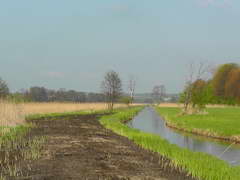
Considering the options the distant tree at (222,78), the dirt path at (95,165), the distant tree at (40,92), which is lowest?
the dirt path at (95,165)

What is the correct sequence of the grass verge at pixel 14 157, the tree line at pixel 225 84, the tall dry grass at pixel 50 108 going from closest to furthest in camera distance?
1. the grass verge at pixel 14 157
2. the tall dry grass at pixel 50 108
3. the tree line at pixel 225 84

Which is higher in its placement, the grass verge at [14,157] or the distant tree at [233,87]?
the distant tree at [233,87]

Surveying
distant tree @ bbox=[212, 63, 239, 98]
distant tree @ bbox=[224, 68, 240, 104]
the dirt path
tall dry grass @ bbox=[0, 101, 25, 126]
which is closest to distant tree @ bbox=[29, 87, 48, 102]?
distant tree @ bbox=[212, 63, 239, 98]

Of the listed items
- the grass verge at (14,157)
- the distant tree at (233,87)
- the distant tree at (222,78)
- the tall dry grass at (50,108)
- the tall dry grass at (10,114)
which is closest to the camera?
the grass verge at (14,157)

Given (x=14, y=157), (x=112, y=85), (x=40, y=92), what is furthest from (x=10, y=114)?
(x=40, y=92)

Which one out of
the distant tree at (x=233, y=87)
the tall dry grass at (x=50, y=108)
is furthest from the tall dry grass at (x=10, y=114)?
the distant tree at (x=233, y=87)

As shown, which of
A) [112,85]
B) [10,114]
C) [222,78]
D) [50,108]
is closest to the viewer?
[10,114]

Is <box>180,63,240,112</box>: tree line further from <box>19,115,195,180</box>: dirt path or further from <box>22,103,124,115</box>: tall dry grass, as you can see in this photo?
<box>19,115,195,180</box>: dirt path

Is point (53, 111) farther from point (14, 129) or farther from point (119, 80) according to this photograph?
point (14, 129)

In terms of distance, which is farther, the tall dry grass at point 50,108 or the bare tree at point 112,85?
the bare tree at point 112,85

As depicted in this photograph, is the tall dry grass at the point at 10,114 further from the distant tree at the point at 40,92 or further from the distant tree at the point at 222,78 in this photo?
the distant tree at the point at 222,78

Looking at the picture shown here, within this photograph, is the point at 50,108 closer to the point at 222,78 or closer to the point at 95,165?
the point at 95,165

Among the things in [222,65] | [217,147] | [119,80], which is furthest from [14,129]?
[222,65]

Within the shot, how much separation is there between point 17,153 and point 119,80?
48157 millimetres
